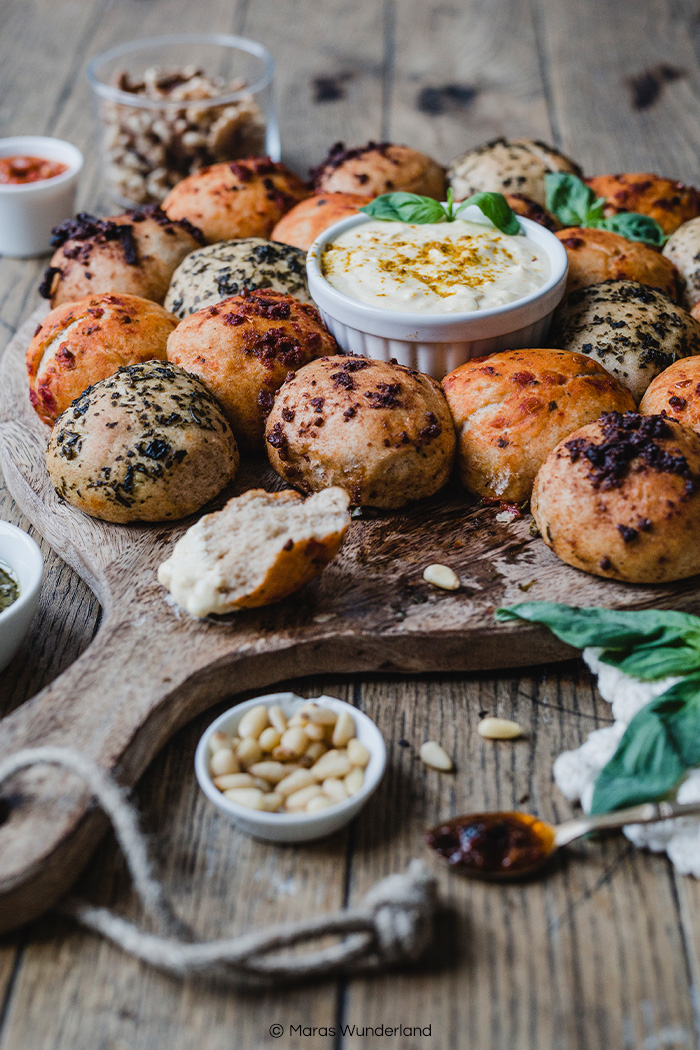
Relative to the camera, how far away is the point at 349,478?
2.98 metres

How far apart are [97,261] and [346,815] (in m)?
2.50

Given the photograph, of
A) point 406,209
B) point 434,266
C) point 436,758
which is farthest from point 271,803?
point 406,209

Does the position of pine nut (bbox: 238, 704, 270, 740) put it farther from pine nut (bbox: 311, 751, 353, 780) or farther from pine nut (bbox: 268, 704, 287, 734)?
pine nut (bbox: 311, 751, 353, 780)

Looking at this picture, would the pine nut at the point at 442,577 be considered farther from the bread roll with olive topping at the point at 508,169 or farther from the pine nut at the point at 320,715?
the bread roll with olive topping at the point at 508,169

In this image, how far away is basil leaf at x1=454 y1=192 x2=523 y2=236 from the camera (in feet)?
11.6

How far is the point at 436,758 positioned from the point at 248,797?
52cm

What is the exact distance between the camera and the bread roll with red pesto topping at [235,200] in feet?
13.8

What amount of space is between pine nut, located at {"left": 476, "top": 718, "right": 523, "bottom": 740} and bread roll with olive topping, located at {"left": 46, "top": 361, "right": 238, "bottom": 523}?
45.3 inches

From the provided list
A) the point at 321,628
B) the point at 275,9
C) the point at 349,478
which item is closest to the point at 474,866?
the point at 321,628

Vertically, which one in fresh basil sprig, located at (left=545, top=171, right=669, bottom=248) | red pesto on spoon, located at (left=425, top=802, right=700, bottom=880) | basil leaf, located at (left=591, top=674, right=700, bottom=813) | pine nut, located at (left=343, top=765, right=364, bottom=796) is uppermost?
fresh basil sprig, located at (left=545, top=171, right=669, bottom=248)

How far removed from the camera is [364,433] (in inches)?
115

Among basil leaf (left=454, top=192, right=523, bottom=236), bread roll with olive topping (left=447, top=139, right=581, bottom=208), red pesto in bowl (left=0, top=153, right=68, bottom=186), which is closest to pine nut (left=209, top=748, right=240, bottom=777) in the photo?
basil leaf (left=454, top=192, right=523, bottom=236)

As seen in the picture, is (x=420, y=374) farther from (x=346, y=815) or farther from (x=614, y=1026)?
(x=614, y=1026)

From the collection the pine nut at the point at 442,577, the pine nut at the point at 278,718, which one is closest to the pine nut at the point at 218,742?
the pine nut at the point at 278,718
